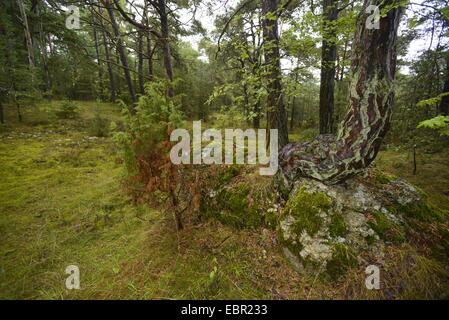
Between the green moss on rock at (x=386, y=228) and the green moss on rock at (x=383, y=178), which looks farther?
the green moss on rock at (x=383, y=178)

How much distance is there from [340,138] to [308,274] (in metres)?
1.85

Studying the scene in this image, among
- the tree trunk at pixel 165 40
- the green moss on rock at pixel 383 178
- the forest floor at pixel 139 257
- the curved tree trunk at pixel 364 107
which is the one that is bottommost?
the forest floor at pixel 139 257

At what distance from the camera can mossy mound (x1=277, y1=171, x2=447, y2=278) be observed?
2.42 metres

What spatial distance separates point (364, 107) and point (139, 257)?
3.65 metres

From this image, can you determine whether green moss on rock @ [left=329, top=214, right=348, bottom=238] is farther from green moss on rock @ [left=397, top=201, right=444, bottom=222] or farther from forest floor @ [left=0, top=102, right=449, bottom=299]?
green moss on rock @ [left=397, top=201, right=444, bottom=222]

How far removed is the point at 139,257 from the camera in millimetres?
2910

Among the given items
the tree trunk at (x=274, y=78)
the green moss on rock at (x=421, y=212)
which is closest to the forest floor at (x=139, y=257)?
the green moss on rock at (x=421, y=212)

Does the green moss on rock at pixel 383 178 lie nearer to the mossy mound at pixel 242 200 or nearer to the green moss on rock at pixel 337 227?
the green moss on rock at pixel 337 227

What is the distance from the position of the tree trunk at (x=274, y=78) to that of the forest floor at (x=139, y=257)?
2012 millimetres

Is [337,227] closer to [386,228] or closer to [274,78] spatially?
[386,228]

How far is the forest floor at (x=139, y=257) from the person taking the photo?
90.1 inches

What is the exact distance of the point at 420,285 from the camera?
6.98 ft
